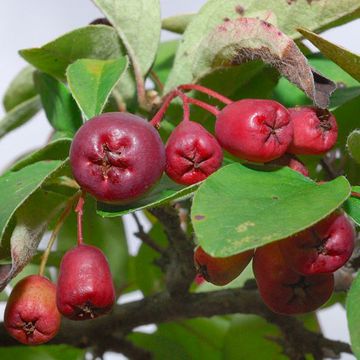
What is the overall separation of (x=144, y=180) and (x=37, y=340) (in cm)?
25

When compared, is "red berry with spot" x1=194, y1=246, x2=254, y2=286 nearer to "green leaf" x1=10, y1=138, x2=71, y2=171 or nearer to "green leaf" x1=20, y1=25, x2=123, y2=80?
"green leaf" x1=10, y1=138, x2=71, y2=171

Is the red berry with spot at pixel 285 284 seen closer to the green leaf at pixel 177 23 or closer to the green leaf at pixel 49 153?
the green leaf at pixel 49 153

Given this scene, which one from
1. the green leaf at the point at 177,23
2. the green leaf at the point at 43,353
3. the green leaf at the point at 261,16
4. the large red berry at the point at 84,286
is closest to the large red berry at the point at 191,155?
the large red berry at the point at 84,286

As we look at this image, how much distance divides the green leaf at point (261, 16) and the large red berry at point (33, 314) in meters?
0.38

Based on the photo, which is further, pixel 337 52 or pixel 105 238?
pixel 105 238

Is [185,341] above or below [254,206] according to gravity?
below

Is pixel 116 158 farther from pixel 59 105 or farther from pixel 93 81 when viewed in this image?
pixel 59 105

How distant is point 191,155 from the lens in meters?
0.89

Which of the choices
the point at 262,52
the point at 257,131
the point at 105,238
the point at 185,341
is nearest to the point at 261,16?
the point at 262,52

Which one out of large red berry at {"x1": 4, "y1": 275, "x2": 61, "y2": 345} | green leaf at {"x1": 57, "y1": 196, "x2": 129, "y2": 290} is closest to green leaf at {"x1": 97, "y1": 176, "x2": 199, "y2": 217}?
large red berry at {"x1": 4, "y1": 275, "x2": 61, "y2": 345}

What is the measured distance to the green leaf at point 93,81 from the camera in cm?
99

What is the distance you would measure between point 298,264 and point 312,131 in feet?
0.54

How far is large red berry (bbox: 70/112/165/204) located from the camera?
858 mm

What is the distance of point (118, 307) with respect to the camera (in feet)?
4.43
